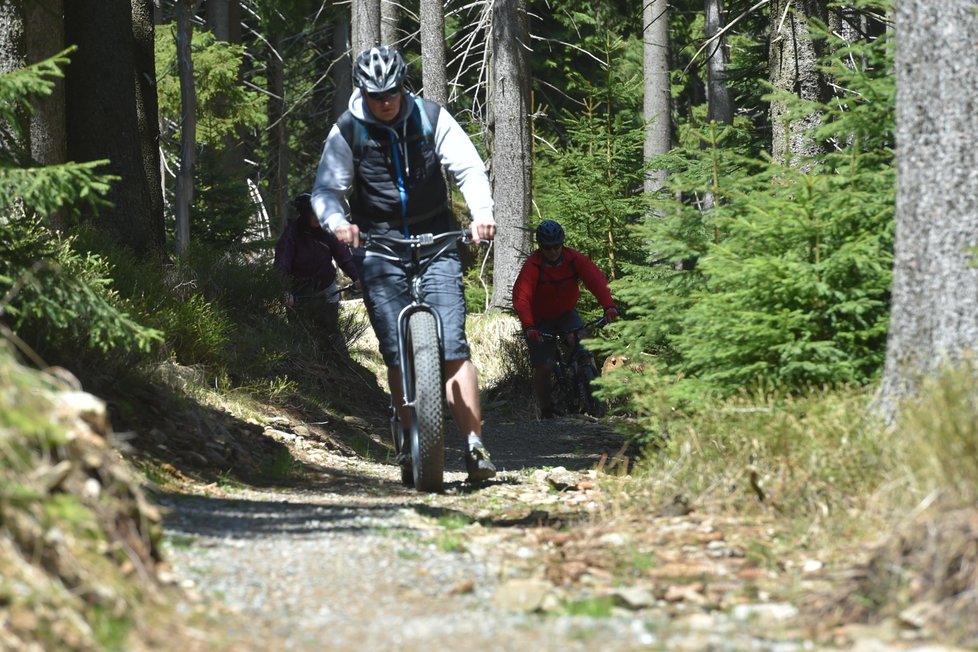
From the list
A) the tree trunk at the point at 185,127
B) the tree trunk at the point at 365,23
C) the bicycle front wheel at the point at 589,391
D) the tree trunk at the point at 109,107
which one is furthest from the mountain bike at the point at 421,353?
the tree trunk at the point at 365,23

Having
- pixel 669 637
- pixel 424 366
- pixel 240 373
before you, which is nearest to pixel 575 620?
pixel 669 637

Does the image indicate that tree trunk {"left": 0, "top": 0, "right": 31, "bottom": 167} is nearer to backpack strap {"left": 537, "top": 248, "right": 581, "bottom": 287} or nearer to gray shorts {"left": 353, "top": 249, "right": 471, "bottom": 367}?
gray shorts {"left": 353, "top": 249, "right": 471, "bottom": 367}

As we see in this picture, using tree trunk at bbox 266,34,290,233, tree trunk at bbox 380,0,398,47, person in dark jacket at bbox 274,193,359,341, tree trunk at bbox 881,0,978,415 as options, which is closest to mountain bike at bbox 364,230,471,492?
tree trunk at bbox 881,0,978,415

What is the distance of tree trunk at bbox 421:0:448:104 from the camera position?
18844 mm

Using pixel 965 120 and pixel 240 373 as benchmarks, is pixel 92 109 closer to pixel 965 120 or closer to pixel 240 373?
pixel 240 373

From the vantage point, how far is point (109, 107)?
1110 centimetres

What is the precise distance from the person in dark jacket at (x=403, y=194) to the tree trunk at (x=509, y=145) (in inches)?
422

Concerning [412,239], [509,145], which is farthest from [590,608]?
[509,145]

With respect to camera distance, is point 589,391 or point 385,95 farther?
point 589,391

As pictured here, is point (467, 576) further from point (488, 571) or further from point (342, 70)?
point (342, 70)

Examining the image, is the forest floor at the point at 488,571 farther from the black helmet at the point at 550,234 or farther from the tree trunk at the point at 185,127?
the tree trunk at the point at 185,127

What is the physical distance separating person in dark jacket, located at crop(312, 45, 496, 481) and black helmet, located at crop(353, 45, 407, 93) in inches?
0.9

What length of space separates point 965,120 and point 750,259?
5.05 feet

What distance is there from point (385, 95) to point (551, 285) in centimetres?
609
